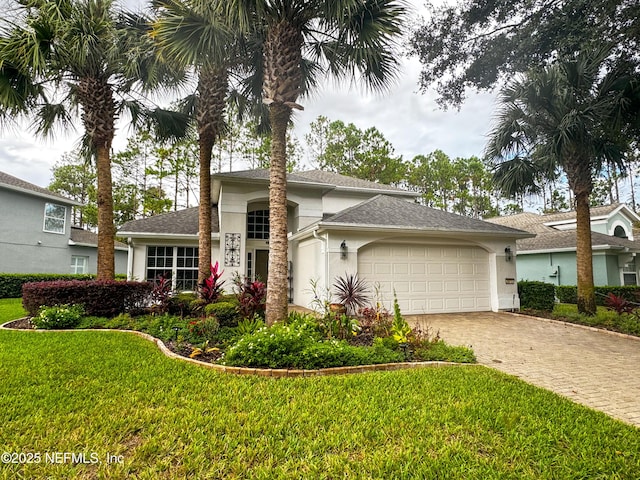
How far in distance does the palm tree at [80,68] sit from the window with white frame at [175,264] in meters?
3.38

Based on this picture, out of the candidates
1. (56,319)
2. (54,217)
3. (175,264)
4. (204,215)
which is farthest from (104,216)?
(54,217)

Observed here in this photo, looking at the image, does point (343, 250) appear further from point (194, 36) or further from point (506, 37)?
point (194, 36)

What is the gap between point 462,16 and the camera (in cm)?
745

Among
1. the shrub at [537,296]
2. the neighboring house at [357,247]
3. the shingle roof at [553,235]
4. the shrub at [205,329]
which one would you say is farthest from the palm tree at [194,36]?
the shingle roof at [553,235]

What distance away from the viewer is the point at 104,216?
1017 centimetres

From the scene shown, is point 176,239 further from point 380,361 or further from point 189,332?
point 380,361

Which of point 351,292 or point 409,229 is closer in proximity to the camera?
point 351,292

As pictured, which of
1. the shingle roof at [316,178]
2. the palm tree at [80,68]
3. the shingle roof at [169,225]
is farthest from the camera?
the shingle roof at [169,225]

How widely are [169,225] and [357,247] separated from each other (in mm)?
8583

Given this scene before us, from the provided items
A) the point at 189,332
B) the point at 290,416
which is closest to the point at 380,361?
the point at 290,416

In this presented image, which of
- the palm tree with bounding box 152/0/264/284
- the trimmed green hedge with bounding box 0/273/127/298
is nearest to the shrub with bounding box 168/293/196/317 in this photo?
the palm tree with bounding box 152/0/264/284

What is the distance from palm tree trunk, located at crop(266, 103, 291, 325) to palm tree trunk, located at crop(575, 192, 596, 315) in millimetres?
9587

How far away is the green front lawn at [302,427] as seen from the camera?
2.60 m

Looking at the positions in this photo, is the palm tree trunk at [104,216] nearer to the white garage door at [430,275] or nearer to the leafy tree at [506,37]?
the white garage door at [430,275]
